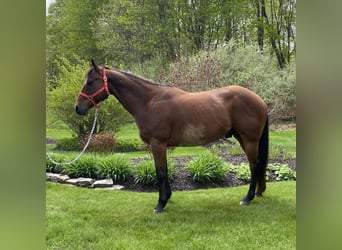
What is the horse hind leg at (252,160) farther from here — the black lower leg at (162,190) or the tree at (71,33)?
the tree at (71,33)

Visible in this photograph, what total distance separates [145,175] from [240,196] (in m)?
0.72

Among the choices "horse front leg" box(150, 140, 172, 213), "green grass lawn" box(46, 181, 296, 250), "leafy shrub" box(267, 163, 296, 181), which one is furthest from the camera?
"leafy shrub" box(267, 163, 296, 181)

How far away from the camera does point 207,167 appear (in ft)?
8.34

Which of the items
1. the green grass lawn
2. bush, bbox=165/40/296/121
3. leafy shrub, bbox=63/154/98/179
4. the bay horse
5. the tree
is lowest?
the green grass lawn

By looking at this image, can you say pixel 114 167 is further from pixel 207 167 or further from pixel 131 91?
pixel 207 167

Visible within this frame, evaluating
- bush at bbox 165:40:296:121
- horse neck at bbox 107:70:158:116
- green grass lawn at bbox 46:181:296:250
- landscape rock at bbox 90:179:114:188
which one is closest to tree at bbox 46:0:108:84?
horse neck at bbox 107:70:158:116

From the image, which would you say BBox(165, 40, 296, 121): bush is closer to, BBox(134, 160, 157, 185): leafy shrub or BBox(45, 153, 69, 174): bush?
BBox(134, 160, 157, 185): leafy shrub

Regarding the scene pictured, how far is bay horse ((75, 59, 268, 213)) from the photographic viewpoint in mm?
2365

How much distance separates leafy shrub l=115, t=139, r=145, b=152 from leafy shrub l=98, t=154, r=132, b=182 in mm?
53

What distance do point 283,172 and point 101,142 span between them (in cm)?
138
